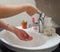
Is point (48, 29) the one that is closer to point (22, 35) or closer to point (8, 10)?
point (22, 35)

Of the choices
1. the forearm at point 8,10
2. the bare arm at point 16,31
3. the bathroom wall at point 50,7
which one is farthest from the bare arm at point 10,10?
the bathroom wall at point 50,7

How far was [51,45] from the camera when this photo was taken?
3.87 ft

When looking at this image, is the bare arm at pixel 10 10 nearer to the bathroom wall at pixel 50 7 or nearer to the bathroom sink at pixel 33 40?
the bathroom sink at pixel 33 40

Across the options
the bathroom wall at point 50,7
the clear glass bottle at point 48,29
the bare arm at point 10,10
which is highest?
the bare arm at point 10,10

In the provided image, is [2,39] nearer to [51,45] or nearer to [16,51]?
[16,51]

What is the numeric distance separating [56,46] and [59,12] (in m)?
0.59

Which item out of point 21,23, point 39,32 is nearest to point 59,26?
point 39,32

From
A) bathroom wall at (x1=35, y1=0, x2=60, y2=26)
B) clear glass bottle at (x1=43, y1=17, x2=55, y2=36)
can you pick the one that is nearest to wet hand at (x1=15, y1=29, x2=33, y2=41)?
clear glass bottle at (x1=43, y1=17, x2=55, y2=36)

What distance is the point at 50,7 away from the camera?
167cm

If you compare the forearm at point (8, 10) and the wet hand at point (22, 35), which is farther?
the wet hand at point (22, 35)

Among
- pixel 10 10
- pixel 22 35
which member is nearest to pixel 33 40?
pixel 22 35

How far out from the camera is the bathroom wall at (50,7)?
165cm

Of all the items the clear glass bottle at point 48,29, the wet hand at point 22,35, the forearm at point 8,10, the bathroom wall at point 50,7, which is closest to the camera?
the forearm at point 8,10

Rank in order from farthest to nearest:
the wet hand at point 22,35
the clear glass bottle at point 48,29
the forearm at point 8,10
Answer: the clear glass bottle at point 48,29 → the wet hand at point 22,35 → the forearm at point 8,10
